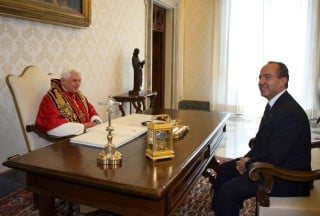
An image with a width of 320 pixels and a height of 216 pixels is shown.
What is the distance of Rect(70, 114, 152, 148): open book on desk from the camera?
1.84 metres

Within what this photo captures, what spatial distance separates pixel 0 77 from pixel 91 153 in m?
1.70

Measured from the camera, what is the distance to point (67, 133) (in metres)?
2.58

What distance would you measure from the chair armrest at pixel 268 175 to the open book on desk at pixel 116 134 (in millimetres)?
745

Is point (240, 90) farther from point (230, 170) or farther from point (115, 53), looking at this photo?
point (230, 170)

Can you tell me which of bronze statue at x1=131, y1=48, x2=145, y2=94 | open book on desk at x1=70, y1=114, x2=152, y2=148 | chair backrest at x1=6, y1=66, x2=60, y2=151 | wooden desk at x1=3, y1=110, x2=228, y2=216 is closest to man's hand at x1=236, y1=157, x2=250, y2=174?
wooden desk at x1=3, y1=110, x2=228, y2=216

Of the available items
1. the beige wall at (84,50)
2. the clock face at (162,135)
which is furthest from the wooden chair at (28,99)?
the clock face at (162,135)

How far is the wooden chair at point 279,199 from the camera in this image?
5.66 ft

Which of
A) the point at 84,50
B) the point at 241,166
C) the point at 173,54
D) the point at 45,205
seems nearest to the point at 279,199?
the point at 241,166

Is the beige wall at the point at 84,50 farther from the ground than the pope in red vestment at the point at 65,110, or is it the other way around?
the beige wall at the point at 84,50

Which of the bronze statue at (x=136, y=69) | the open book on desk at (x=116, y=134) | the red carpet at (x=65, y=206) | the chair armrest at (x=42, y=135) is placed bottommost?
the red carpet at (x=65, y=206)

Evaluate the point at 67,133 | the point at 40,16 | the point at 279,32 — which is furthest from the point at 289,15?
the point at 67,133

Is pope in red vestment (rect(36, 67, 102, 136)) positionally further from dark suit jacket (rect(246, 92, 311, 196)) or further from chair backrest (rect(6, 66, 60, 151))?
dark suit jacket (rect(246, 92, 311, 196))

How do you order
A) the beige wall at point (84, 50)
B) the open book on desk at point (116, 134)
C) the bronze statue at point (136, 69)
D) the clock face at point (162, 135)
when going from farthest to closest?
1. the bronze statue at point (136, 69)
2. the beige wall at point (84, 50)
3. the open book on desk at point (116, 134)
4. the clock face at point (162, 135)

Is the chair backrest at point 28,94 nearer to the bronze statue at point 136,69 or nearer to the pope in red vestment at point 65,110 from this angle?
the pope in red vestment at point 65,110
